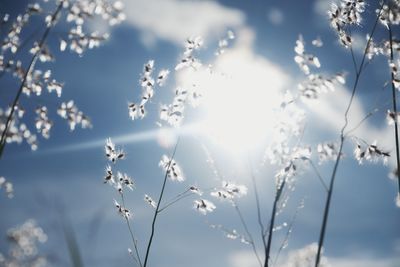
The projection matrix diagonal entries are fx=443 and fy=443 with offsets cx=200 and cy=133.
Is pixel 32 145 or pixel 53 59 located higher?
pixel 53 59

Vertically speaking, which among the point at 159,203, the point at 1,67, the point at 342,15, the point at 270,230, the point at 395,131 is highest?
the point at 342,15

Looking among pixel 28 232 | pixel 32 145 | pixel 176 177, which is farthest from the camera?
pixel 28 232

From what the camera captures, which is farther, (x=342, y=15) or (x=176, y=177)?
(x=176, y=177)

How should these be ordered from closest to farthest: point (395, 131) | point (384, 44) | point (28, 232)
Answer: point (395, 131) < point (384, 44) < point (28, 232)

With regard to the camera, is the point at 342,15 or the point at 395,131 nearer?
the point at 395,131

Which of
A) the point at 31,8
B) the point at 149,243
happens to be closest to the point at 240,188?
the point at 149,243

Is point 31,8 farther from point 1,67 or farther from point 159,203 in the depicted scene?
point 159,203

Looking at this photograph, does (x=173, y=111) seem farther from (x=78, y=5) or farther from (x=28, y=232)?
(x=28, y=232)

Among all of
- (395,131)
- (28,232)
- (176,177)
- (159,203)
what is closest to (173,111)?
(176,177)

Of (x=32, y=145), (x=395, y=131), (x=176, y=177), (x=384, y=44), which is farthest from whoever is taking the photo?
(x=176, y=177)
